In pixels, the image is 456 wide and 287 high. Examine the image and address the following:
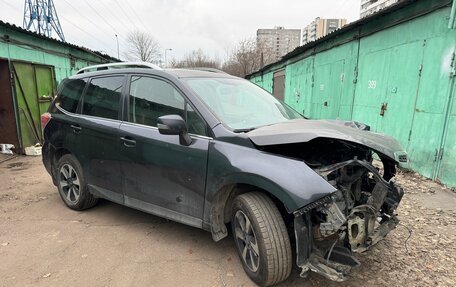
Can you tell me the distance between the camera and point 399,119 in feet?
20.0

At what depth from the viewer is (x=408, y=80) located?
229 inches

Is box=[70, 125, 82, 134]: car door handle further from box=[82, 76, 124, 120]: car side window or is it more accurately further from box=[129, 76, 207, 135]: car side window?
box=[129, 76, 207, 135]: car side window

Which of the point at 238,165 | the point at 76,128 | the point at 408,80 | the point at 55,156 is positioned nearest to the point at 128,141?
the point at 76,128

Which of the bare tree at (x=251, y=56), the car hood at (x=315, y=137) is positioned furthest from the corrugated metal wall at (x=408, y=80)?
the bare tree at (x=251, y=56)

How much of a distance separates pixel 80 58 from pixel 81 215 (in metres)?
12.0

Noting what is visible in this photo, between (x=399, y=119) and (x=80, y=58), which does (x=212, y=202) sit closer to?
(x=399, y=119)

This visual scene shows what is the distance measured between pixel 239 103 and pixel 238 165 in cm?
96

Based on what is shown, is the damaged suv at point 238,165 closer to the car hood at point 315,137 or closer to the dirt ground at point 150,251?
the car hood at point 315,137

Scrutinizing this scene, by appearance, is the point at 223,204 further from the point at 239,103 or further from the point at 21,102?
the point at 21,102

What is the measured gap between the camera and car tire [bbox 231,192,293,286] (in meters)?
2.34

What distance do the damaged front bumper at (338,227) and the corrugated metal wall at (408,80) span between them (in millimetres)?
3415

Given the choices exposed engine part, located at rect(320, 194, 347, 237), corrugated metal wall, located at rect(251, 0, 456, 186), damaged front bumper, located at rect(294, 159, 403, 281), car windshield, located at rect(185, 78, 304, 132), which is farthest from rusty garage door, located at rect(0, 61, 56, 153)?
corrugated metal wall, located at rect(251, 0, 456, 186)

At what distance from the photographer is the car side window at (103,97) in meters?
3.52

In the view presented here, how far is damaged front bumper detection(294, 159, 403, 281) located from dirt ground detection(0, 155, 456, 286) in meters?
0.49
